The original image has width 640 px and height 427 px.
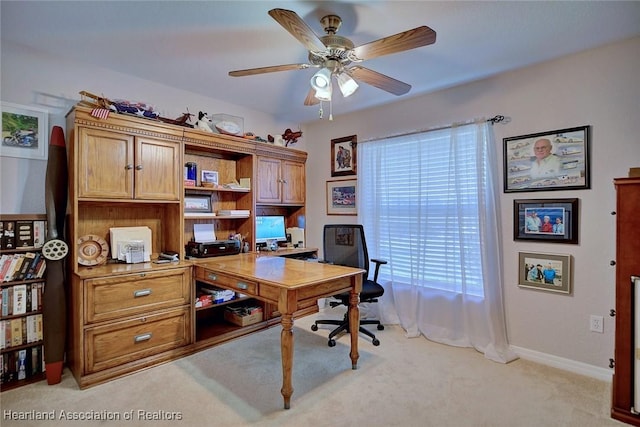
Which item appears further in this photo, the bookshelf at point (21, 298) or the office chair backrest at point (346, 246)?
the office chair backrest at point (346, 246)

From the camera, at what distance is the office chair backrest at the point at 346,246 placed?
10.5 ft

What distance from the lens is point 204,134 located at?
3092 mm

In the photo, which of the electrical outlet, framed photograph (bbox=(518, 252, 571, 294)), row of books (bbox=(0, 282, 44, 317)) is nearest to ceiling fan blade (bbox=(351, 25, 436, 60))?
framed photograph (bbox=(518, 252, 571, 294))

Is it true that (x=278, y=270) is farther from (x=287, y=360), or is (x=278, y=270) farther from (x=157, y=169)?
(x=157, y=169)

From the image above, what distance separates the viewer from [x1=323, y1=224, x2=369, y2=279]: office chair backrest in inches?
126

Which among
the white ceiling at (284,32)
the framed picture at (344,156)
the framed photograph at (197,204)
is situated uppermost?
the white ceiling at (284,32)

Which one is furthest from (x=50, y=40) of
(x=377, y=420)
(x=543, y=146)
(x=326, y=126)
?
(x=543, y=146)

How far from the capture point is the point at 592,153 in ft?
7.74

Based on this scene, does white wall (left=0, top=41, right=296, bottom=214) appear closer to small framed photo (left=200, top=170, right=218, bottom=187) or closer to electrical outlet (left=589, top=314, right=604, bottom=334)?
small framed photo (left=200, top=170, right=218, bottom=187)

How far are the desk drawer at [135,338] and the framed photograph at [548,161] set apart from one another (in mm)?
3000

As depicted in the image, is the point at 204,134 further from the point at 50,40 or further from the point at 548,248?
the point at 548,248

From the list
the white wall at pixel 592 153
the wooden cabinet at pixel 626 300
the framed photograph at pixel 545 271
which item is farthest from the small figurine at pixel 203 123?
the wooden cabinet at pixel 626 300

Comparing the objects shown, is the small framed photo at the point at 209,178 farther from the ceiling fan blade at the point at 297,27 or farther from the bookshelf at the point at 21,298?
the ceiling fan blade at the point at 297,27

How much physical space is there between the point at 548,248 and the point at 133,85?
3789mm
